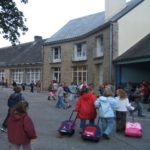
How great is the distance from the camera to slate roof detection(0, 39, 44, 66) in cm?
4695


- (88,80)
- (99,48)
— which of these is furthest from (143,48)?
(88,80)

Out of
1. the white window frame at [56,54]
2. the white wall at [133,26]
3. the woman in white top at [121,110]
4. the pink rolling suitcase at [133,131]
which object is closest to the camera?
the pink rolling suitcase at [133,131]

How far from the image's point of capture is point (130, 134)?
39.8ft

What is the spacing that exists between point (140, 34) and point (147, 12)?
1.87 m

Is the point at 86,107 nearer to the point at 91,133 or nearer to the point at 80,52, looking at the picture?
the point at 91,133

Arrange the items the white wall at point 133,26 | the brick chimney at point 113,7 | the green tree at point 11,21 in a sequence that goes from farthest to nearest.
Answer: the brick chimney at point 113,7 < the white wall at point 133,26 < the green tree at point 11,21

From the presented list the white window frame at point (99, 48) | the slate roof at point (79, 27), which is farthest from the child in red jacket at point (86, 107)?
the slate roof at point (79, 27)

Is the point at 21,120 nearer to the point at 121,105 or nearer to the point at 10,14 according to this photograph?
the point at 121,105

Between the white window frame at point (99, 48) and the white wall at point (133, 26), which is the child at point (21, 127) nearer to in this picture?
the white wall at point (133, 26)

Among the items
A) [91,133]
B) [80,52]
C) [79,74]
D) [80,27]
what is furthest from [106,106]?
[80,27]

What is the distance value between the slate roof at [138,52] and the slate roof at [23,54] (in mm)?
17186

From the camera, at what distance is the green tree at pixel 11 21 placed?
22530 mm

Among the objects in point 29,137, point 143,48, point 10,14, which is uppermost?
point 10,14

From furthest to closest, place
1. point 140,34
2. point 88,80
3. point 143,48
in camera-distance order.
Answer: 1. point 88,80
2. point 140,34
3. point 143,48
